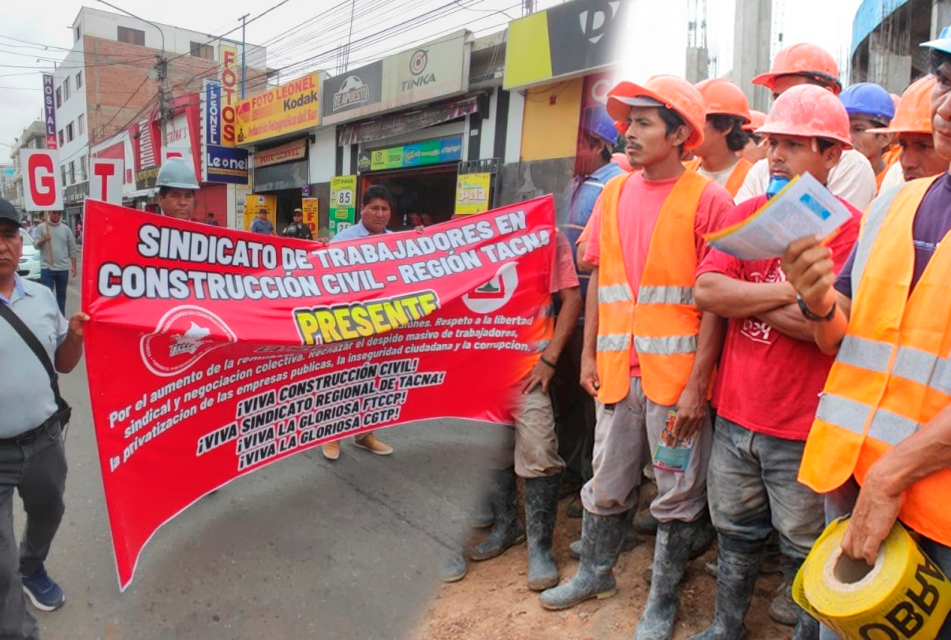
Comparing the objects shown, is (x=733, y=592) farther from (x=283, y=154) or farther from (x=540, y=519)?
(x=283, y=154)

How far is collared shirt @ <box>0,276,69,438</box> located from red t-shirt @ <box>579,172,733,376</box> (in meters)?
2.37

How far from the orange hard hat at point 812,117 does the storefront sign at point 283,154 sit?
16.7 m

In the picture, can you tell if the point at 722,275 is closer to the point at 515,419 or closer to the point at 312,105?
the point at 515,419

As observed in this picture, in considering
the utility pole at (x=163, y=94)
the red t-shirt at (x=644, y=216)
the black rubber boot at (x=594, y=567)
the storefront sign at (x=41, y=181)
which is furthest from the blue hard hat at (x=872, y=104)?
the utility pole at (x=163, y=94)

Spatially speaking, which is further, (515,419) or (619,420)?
(515,419)

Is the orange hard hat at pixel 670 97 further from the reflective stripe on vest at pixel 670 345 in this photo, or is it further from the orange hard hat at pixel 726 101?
the reflective stripe on vest at pixel 670 345

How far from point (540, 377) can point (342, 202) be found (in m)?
13.1

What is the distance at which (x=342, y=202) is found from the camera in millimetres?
15594

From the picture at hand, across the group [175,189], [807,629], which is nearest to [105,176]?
[175,189]

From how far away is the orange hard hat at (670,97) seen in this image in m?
2.59

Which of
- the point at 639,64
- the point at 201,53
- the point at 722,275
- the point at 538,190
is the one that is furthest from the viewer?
the point at 201,53

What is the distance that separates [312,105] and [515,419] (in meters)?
15.0

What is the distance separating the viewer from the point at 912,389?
1524 millimetres

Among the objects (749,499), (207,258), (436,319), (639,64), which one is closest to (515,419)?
(436,319)
